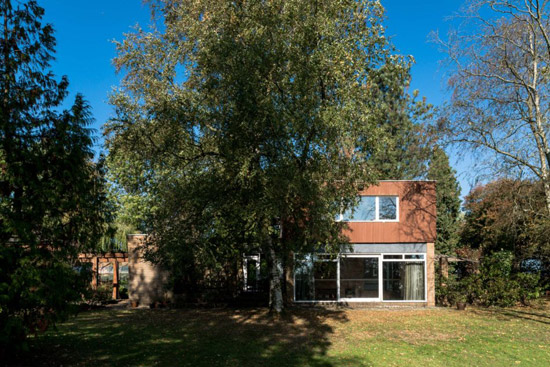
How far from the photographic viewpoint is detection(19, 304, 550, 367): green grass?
9.52 m

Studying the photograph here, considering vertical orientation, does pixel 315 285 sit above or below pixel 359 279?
below

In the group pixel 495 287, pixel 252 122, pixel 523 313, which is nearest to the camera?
pixel 252 122

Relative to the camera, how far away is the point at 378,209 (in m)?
19.2

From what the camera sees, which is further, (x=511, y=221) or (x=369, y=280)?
(x=369, y=280)

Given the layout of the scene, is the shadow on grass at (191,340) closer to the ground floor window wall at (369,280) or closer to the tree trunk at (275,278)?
the tree trunk at (275,278)

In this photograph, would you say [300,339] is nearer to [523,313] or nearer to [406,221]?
[406,221]

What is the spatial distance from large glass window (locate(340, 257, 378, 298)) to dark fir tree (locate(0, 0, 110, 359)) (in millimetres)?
12749

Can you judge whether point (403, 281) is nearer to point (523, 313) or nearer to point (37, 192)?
point (523, 313)

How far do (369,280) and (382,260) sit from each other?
105cm

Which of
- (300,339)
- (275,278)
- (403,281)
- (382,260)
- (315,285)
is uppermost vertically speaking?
(382,260)

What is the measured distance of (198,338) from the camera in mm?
11859

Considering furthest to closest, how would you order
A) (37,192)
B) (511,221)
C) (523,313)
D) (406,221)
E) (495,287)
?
1. (406,221)
2. (495,287)
3. (523,313)
4. (511,221)
5. (37,192)

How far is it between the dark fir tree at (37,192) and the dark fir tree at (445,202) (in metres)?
17.9

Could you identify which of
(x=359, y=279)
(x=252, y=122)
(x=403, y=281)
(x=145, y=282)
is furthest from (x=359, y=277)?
(x=252, y=122)
